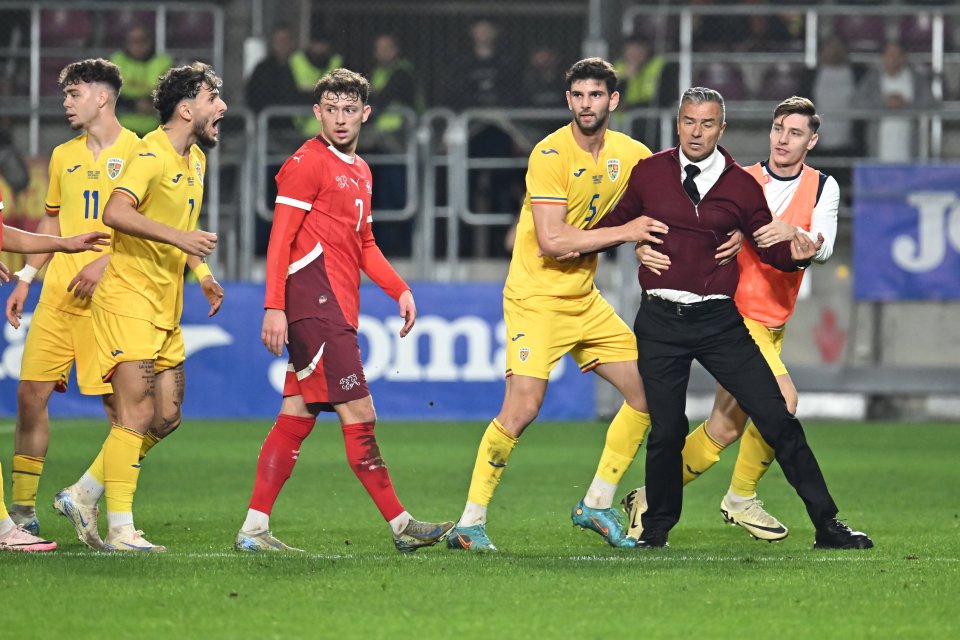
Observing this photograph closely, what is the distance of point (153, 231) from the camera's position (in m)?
6.55

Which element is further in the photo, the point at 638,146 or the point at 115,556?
the point at 638,146

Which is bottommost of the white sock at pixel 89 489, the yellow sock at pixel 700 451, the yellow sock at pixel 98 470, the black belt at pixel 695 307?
the white sock at pixel 89 489

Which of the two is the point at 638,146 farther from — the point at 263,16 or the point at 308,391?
the point at 263,16

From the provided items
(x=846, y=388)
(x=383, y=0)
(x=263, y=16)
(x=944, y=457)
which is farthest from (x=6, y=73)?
(x=944, y=457)

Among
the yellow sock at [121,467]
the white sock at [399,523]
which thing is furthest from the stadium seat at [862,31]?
the yellow sock at [121,467]

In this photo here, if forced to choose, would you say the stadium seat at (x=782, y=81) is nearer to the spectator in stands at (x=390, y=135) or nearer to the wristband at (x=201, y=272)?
the spectator in stands at (x=390, y=135)

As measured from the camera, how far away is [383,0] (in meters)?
18.3

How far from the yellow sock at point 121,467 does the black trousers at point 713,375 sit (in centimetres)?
233

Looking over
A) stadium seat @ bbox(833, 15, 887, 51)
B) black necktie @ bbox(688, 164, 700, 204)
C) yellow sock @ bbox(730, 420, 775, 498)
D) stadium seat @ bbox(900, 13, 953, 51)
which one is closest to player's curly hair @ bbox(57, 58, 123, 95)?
black necktie @ bbox(688, 164, 700, 204)

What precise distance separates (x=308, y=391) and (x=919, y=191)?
31.4 ft

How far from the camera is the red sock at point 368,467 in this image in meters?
6.78

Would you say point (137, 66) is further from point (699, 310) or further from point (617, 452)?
point (699, 310)

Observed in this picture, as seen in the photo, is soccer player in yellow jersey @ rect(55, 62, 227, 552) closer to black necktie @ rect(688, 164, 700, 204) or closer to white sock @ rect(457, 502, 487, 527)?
white sock @ rect(457, 502, 487, 527)

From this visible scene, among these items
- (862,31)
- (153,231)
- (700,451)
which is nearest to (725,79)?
(862,31)
